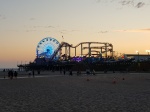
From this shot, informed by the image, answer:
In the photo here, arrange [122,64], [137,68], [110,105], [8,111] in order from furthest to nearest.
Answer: [122,64]
[137,68]
[110,105]
[8,111]

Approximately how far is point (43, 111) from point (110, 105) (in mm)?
4275

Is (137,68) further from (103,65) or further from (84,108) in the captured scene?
(84,108)

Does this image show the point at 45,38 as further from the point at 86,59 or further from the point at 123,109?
the point at 123,109

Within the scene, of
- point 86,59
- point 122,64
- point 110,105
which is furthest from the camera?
point 86,59

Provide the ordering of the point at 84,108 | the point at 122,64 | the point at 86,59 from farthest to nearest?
1. the point at 86,59
2. the point at 122,64
3. the point at 84,108

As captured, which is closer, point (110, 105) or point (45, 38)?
point (110, 105)

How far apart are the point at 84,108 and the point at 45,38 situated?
499 ft

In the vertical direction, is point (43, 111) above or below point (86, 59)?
below

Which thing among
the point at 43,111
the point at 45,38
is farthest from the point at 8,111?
the point at 45,38

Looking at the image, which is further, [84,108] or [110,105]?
[110,105]

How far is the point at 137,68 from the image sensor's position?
14975 centimetres

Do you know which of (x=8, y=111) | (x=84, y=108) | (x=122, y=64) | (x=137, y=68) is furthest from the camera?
(x=122, y=64)

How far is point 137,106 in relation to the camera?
61.7 feet

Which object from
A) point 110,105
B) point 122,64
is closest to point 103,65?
point 122,64
